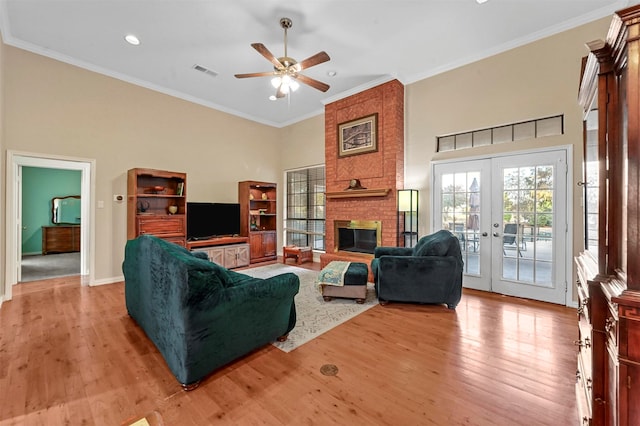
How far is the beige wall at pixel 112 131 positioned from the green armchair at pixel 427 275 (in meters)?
4.36

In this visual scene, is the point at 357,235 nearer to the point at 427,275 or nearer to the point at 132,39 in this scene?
the point at 427,275

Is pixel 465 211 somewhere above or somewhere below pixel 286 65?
below

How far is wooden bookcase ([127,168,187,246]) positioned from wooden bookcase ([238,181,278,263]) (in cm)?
142

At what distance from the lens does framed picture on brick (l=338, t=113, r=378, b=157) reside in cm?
495

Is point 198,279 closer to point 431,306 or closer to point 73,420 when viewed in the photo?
point 73,420

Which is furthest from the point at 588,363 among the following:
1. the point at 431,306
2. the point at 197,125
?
the point at 197,125

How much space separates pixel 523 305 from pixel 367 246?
8.35ft

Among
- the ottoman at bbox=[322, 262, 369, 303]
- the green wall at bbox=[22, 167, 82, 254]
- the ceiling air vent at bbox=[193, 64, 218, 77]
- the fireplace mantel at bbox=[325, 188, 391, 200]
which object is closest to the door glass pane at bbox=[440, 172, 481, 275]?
the fireplace mantel at bbox=[325, 188, 391, 200]

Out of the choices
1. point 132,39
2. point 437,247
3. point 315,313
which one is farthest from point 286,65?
point 315,313

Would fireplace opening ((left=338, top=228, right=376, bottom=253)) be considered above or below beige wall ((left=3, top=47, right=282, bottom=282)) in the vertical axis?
below

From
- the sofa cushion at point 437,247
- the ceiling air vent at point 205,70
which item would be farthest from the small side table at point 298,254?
the ceiling air vent at point 205,70

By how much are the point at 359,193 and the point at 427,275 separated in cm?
217

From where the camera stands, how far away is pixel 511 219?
12.5ft

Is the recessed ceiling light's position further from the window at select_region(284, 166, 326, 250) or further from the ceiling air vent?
the window at select_region(284, 166, 326, 250)
